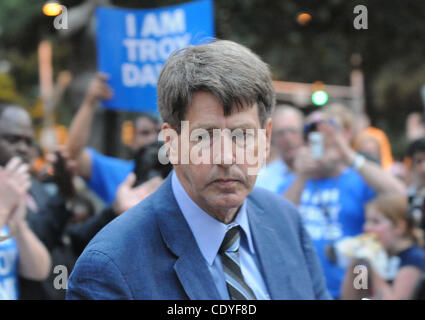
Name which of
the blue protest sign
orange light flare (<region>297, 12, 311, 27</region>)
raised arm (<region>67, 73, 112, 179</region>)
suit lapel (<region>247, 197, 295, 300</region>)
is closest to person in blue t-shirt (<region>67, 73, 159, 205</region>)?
raised arm (<region>67, 73, 112, 179</region>)

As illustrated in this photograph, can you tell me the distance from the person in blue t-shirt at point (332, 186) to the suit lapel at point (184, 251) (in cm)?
253

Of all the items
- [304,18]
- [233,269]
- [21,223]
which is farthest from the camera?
[304,18]

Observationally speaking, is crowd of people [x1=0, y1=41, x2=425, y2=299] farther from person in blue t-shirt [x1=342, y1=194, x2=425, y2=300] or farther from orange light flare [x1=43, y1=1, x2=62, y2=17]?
orange light flare [x1=43, y1=1, x2=62, y2=17]

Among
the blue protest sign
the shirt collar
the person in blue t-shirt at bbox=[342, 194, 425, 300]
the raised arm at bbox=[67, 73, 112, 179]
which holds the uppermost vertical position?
the blue protest sign

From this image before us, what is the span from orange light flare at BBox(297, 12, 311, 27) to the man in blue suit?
4417 millimetres

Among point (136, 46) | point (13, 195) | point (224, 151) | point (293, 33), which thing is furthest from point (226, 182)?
point (293, 33)

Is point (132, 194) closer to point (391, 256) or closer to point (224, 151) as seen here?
point (224, 151)

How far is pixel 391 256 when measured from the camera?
155 inches

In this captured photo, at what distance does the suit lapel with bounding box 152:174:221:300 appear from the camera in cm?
173

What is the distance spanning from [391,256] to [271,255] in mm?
2197

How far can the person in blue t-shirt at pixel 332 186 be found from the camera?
4.30 meters

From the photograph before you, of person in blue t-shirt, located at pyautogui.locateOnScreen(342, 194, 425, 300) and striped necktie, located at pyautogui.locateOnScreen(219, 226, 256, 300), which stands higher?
striped necktie, located at pyautogui.locateOnScreen(219, 226, 256, 300)

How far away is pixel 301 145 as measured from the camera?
4875mm

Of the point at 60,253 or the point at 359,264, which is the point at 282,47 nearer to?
the point at 359,264
